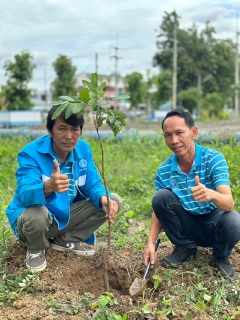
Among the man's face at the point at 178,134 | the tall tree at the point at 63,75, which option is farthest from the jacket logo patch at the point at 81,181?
the tall tree at the point at 63,75

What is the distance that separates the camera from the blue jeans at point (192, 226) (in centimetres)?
273

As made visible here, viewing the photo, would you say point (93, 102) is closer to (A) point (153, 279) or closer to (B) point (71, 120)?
(B) point (71, 120)

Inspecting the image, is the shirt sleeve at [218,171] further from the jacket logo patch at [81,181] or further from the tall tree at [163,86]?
the tall tree at [163,86]

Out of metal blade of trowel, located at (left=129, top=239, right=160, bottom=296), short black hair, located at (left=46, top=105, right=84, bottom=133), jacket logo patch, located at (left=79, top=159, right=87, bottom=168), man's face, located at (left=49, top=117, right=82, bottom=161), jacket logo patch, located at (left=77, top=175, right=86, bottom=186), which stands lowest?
metal blade of trowel, located at (left=129, top=239, right=160, bottom=296)

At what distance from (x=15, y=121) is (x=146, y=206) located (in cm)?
1549

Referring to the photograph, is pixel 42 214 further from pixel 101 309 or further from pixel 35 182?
pixel 101 309

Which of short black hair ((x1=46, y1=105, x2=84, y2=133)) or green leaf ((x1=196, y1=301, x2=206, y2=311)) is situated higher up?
short black hair ((x1=46, y1=105, x2=84, y2=133))

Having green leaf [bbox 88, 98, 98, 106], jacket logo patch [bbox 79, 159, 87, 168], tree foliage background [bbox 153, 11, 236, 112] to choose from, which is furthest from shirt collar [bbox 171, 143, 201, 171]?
tree foliage background [bbox 153, 11, 236, 112]

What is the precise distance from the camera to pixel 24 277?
2.82m

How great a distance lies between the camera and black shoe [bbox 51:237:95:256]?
3262 mm

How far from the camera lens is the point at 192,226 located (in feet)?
9.65

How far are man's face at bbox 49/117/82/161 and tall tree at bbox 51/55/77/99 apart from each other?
71.8ft

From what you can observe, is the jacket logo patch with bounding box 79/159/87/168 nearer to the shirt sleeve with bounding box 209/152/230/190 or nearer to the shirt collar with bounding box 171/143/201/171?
the shirt collar with bounding box 171/143/201/171

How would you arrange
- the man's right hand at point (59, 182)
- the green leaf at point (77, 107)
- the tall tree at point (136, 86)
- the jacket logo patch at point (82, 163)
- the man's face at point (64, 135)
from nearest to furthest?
the green leaf at point (77, 107) → the man's right hand at point (59, 182) → the man's face at point (64, 135) → the jacket logo patch at point (82, 163) → the tall tree at point (136, 86)
